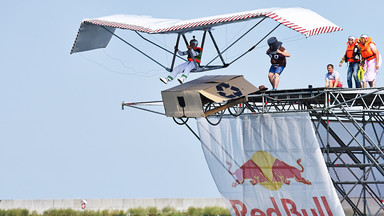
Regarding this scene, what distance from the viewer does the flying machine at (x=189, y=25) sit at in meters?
25.0

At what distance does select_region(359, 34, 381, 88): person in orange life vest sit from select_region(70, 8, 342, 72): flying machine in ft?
8.78

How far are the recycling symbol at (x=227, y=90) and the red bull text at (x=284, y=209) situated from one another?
14.6ft

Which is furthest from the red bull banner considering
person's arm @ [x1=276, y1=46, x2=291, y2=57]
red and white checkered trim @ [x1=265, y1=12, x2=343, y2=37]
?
red and white checkered trim @ [x1=265, y1=12, x2=343, y2=37]

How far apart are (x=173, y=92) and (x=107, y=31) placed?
6.50m

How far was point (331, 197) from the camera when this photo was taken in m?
27.4

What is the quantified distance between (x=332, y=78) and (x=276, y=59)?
6.71 feet

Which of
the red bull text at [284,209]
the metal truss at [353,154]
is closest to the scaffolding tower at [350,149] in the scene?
the metal truss at [353,154]

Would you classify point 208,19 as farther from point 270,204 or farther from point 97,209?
point 97,209

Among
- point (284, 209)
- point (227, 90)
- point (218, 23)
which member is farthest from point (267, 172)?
point (218, 23)

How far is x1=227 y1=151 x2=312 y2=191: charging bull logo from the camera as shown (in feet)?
92.3

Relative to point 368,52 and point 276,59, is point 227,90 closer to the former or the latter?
point 276,59

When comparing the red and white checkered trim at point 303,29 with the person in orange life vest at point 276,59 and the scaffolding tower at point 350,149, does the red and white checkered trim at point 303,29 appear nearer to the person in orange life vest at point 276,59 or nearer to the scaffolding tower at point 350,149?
the person in orange life vest at point 276,59

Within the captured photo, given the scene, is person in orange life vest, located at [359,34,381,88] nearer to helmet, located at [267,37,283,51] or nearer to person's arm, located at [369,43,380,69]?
person's arm, located at [369,43,380,69]

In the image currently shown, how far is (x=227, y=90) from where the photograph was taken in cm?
2572
